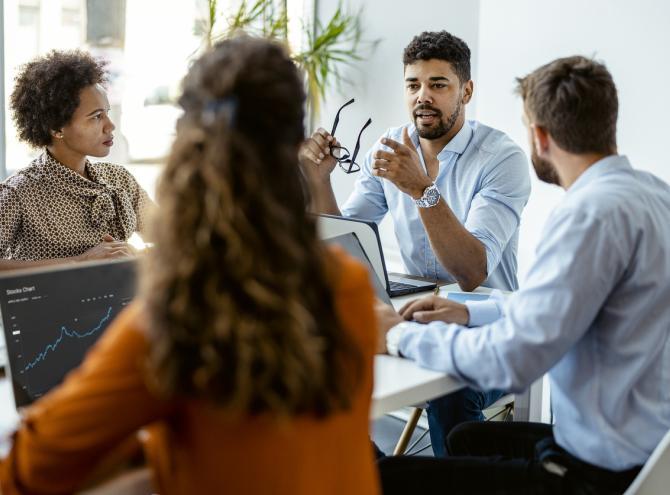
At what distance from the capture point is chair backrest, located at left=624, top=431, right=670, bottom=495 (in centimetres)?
129

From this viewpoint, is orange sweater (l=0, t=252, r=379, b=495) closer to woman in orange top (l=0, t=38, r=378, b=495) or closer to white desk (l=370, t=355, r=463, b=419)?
woman in orange top (l=0, t=38, r=378, b=495)

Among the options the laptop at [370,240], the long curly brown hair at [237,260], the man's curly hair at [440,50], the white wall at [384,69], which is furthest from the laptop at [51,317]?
the white wall at [384,69]

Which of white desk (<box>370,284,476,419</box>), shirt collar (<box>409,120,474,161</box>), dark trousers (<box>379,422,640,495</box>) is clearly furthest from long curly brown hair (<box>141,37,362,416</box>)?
shirt collar (<box>409,120,474,161</box>)

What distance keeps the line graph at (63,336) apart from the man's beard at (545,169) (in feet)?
2.73

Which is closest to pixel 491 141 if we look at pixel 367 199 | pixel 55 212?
pixel 367 199

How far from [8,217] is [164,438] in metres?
1.62

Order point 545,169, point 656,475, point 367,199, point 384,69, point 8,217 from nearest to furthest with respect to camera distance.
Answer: point 656,475
point 545,169
point 8,217
point 367,199
point 384,69

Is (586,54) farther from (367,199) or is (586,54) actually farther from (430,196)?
(430,196)

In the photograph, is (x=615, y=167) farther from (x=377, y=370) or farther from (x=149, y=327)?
(x=149, y=327)

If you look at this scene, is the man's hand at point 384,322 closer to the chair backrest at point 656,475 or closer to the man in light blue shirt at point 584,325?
the man in light blue shirt at point 584,325

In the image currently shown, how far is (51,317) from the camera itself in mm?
1331

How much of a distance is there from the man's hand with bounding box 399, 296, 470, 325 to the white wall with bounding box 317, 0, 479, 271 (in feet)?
8.05

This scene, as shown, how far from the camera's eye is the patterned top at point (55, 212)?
2324 mm

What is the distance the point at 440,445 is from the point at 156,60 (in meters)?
3.00
